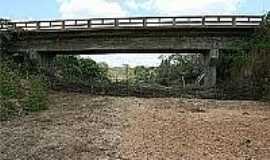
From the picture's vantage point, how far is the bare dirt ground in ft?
44.9

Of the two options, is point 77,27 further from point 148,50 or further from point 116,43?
point 148,50

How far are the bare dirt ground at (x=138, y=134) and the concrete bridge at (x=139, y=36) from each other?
14.4 metres

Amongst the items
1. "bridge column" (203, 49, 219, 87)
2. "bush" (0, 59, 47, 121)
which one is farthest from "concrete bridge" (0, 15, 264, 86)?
"bush" (0, 59, 47, 121)

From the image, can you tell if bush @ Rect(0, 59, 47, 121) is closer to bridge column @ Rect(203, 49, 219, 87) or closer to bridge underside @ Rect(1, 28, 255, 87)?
bridge underside @ Rect(1, 28, 255, 87)

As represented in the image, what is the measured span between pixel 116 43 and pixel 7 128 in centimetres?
2333

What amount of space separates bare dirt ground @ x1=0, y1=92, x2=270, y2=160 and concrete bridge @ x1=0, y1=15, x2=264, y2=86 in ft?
47.2

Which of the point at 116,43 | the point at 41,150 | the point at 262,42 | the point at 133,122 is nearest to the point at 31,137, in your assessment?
the point at 41,150

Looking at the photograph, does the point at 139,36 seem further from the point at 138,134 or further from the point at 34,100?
the point at 138,134

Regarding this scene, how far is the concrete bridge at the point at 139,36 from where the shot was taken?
3875cm

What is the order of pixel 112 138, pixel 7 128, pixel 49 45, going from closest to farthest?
pixel 112 138 < pixel 7 128 < pixel 49 45

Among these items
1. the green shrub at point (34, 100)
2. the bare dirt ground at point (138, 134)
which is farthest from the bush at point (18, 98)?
the bare dirt ground at point (138, 134)

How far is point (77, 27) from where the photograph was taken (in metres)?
40.5

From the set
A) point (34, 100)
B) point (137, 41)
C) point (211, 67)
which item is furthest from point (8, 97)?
point (211, 67)

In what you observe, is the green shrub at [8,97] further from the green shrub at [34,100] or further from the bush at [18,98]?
the green shrub at [34,100]
